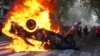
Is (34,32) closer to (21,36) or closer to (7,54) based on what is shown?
(21,36)

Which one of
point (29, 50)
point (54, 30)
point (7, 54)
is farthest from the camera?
point (54, 30)

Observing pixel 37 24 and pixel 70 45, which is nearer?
pixel 37 24

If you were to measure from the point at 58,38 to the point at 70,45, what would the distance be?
3.30ft

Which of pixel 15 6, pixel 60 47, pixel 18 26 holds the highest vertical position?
pixel 15 6

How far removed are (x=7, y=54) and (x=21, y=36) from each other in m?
2.63

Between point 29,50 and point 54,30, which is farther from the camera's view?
point 54,30

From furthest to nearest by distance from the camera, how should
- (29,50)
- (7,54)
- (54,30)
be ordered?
1. (54,30)
2. (29,50)
3. (7,54)

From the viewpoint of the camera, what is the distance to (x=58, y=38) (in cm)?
1862

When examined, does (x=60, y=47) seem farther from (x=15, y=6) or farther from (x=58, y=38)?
(x=15, y=6)

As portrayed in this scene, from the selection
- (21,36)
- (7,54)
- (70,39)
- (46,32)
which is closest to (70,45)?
(70,39)

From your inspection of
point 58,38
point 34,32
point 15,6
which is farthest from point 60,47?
point 15,6

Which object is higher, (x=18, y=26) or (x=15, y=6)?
(x=15, y=6)

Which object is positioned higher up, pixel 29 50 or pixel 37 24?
pixel 37 24

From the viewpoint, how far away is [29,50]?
17250 millimetres
